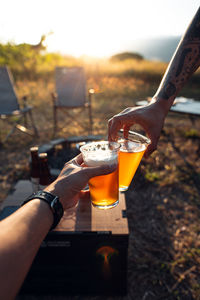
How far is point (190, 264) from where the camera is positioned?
2.10 m

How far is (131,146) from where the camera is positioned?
3.68 feet

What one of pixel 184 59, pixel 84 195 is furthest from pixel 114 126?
pixel 84 195

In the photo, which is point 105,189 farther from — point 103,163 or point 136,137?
point 136,137

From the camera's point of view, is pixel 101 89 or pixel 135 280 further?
pixel 101 89

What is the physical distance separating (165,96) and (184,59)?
301 mm

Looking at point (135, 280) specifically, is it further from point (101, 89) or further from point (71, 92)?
point (101, 89)

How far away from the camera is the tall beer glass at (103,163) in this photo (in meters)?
0.98

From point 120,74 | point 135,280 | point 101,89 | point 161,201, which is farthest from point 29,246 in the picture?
point 120,74

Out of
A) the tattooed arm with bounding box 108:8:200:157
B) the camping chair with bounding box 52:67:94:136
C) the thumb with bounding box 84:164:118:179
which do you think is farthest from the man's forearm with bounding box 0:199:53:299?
the camping chair with bounding box 52:67:94:136

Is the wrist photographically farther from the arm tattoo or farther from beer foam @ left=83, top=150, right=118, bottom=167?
beer foam @ left=83, top=150, right=118, bottom=167

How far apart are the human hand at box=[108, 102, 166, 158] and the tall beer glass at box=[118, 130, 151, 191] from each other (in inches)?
1.5

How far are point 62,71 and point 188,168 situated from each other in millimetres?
4215

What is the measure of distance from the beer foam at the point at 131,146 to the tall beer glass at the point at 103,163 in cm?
8

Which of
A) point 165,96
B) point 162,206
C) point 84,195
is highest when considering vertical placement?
point 165,96
